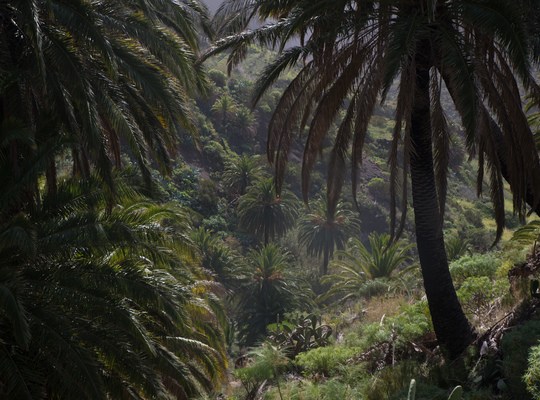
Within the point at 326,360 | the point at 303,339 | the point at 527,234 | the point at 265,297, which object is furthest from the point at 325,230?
the point at 326,360

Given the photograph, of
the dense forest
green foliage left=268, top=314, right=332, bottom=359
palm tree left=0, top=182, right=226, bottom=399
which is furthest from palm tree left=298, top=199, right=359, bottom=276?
palm tree left=0, top=182, right=226, bottom=399

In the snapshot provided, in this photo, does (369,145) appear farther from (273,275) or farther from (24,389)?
(24,389)

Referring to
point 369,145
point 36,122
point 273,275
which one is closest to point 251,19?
point 36,122

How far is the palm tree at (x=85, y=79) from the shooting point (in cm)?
855

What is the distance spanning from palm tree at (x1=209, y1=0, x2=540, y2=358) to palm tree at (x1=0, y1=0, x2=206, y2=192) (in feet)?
4.29

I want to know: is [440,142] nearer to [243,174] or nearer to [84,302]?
[84,302]

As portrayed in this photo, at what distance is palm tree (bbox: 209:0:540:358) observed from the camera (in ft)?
30.6

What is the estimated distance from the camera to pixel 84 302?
8.30 meters

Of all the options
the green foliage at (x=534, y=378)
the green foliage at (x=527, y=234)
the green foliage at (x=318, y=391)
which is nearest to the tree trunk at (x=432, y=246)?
the green foliage at (x=318, y=391)

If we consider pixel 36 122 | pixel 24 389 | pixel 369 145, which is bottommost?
pixel 24 389

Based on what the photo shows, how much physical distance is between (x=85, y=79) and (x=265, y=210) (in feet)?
136

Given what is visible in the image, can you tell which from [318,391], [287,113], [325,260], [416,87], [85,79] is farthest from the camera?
[325,260]

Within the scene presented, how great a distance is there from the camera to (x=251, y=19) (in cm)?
1147

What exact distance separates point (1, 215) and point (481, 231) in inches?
2171
